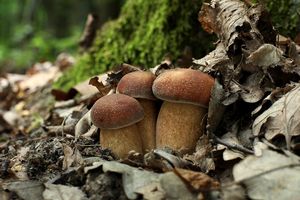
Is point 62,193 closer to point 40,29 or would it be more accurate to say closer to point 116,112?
point 116,112

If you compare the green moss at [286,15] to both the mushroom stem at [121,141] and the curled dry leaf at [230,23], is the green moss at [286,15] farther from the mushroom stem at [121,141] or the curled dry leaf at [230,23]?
the mushroom stem at [121,141]

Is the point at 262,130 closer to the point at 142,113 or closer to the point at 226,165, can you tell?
the point at 226,165

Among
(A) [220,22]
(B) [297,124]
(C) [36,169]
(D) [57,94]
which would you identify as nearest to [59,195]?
(C) [36,169]

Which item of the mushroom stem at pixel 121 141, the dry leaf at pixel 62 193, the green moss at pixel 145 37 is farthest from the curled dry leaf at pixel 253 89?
the green moss at pixel 145 37

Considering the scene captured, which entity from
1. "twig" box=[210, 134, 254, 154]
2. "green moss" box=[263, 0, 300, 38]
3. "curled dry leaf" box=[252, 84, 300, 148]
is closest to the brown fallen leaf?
"twig" box=[210, 134, 254, 154]

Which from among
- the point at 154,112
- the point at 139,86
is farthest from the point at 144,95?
the point at 154,112

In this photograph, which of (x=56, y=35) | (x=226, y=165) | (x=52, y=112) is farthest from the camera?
(x=56, y=35)
